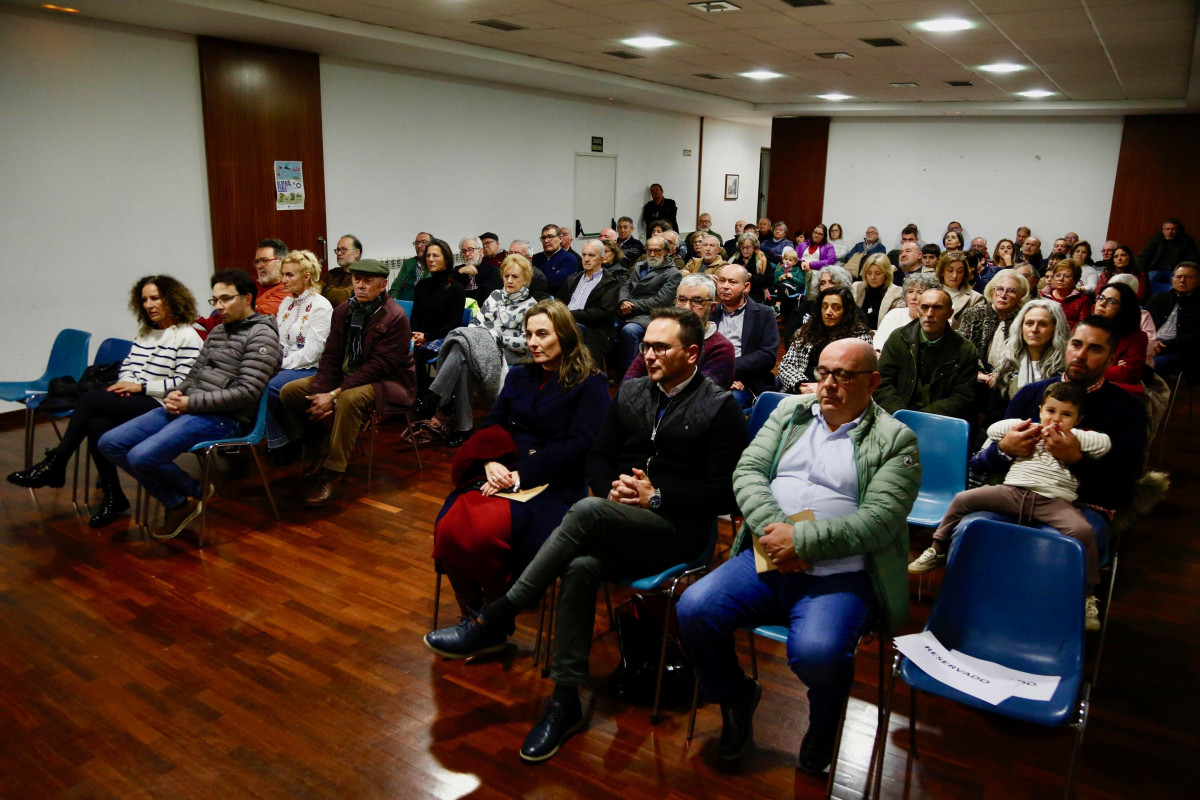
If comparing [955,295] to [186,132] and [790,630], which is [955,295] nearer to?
[790,630]

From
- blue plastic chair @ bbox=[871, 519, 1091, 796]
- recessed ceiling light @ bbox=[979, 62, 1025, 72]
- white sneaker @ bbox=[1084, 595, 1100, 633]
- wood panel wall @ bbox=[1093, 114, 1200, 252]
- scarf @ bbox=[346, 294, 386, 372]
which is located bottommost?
white sneaker @ bbox=[1084, 595, 1100, 633]

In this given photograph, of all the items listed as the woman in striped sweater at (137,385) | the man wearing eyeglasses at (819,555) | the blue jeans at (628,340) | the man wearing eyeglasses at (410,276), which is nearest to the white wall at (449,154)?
the man wearing eyeglasses at (410,276)

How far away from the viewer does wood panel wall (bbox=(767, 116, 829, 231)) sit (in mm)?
14836

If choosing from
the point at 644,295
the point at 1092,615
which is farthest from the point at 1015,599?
the point at 644,295

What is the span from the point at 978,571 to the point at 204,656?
2664 mm

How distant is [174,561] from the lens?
3910mm

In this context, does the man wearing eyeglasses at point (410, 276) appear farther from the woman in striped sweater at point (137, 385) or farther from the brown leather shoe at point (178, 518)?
the brown leather shoe at point (178, 518)

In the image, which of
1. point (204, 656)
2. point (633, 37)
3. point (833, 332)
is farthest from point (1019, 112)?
point (204, 656)

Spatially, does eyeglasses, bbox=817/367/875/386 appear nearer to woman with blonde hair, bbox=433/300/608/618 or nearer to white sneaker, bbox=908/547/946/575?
woman with blonde hair, bbox=433/300/608/618

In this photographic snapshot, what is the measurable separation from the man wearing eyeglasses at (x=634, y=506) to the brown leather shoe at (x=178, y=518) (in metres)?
1.97

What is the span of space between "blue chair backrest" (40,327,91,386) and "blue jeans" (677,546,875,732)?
13.4 feet

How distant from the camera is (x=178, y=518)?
4.37m

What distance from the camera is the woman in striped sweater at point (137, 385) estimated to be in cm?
430


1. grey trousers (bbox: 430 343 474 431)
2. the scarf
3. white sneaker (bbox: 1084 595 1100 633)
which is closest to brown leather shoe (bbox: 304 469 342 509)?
the scarf
